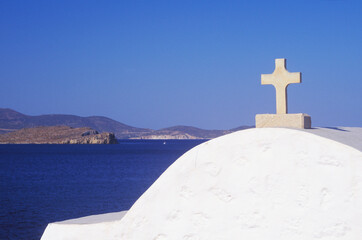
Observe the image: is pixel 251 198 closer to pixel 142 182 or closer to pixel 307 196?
pixel 307 196

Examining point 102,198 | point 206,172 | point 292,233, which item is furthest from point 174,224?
point 102,198

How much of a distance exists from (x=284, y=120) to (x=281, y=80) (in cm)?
54

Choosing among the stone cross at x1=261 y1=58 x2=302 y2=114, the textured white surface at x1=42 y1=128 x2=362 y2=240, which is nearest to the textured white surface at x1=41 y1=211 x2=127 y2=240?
the textured white surface at x1=42 y1=128 x2=362 y2=240

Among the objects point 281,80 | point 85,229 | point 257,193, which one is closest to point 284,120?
point 281,80

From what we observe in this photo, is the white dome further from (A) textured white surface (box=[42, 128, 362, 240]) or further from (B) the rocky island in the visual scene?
(B) the rocky island

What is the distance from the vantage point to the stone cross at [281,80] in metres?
5.84

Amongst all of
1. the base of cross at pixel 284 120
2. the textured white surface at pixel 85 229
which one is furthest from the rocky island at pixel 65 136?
the base of cross at pixel 284 120

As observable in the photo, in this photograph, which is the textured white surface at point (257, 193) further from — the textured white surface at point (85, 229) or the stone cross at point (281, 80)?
the stone cross at point (281, 80)

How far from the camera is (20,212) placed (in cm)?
2620

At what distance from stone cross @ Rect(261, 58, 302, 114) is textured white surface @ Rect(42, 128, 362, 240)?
667mm

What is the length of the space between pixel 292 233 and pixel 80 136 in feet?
598

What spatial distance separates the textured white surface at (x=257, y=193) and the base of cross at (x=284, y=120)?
1.18 ft

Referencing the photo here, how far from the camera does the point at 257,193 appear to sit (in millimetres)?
5074

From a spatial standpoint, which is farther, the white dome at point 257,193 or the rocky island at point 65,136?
the rocky island at point 65,136
